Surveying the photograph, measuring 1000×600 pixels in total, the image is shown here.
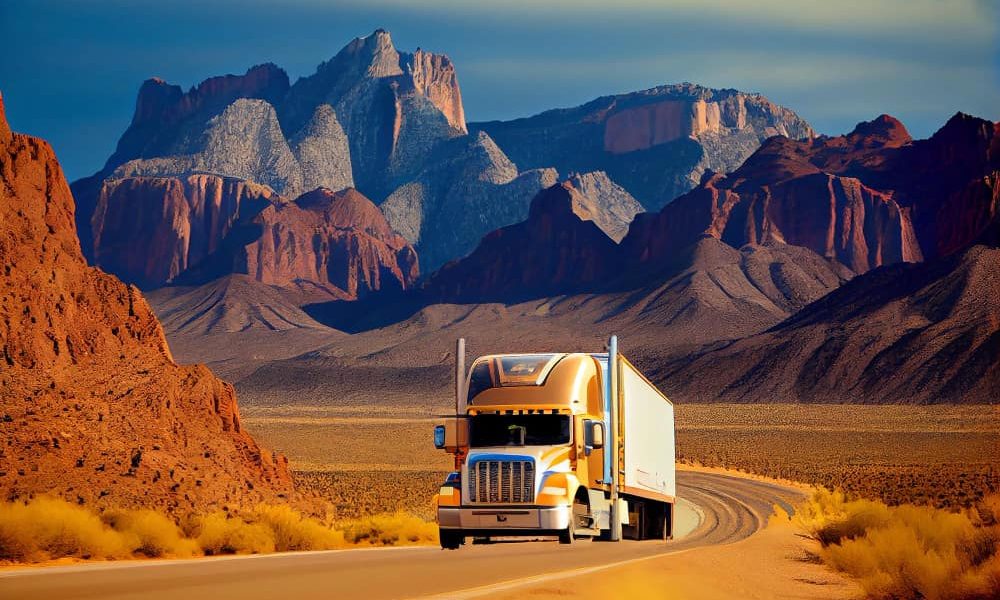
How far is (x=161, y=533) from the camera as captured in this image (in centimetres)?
2830

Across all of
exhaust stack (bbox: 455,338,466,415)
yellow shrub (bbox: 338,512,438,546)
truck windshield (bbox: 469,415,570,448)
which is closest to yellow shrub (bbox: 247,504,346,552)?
yellow shrub (bbox: 338,512,438,546)

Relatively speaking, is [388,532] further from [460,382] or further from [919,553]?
[919,553]

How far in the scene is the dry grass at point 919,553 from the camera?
1983 centimetres

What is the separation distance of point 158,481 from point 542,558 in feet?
60.2

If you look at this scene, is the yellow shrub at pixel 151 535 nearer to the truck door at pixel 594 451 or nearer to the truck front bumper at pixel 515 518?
the truck front bumper at pixel 515 518

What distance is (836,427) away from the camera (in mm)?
121000

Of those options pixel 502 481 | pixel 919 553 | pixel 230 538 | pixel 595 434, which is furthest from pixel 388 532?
pixel 919 553

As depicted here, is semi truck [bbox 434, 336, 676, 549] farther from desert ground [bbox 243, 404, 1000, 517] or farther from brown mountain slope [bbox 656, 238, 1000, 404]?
brown mountain slope [bbox 656, 238, 1000, 404]

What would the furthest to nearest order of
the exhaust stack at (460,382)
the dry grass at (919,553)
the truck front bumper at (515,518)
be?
the exhaust stack at (460,382) → the truck front bumper at (515,518) → the dry grass at (919,553)

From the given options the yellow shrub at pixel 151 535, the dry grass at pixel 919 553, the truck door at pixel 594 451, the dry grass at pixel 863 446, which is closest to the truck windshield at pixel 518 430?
the truck door at pixel 594 451

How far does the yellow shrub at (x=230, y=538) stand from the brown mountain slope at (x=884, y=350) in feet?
396

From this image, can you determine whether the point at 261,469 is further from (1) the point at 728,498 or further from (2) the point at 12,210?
(1) the point at 728,498

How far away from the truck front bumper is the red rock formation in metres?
18.5

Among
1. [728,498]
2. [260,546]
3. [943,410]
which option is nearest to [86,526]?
[260,546]
